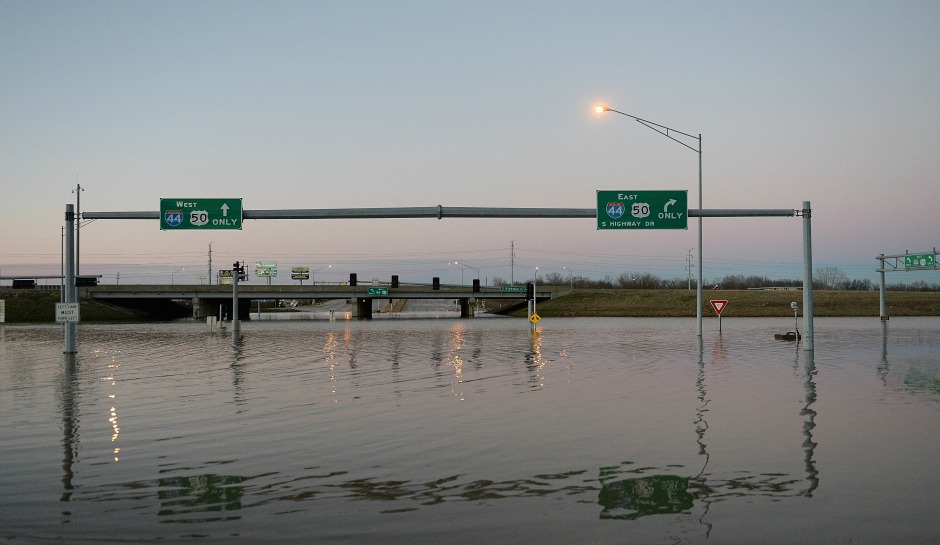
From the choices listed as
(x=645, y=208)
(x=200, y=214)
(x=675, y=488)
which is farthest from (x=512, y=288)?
(x=675, y=488)

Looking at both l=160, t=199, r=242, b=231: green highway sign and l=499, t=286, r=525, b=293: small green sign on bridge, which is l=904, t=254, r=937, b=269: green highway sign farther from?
l=160, t=199, r=242, b=231: green highway sign


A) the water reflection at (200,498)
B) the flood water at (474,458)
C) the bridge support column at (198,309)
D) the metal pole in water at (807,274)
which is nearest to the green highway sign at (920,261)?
the metal pole in water at (807,274)

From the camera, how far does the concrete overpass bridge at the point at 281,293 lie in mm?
101875

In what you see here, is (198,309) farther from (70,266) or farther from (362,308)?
(70,266)

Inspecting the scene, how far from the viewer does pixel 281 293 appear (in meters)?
106

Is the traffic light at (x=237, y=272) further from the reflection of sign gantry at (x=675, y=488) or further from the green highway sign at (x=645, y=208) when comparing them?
the reflection of sign gantry at (x=675, y=488)

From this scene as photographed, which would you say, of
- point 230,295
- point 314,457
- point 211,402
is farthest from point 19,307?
point 314,457

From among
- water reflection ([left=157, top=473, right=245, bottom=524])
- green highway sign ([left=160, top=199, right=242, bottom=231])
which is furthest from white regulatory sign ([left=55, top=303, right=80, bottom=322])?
water reflection ([left=157, top=473, right=245, bottom=524])

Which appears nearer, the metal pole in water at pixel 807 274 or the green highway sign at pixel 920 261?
the metal pole in water at pixel 807 274

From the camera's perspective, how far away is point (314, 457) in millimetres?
10367

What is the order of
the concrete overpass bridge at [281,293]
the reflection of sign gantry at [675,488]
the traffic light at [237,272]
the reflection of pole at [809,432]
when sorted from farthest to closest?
the concrete overpass bridge at [281,293] → the traffic light at [237,272] → the reflection of pole at [809,432] → the reflection of sign gantry at [675,488]

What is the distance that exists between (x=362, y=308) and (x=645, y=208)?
82.9 m

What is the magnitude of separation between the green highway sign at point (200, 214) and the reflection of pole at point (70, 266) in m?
4.52

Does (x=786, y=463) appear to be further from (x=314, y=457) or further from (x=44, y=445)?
(x=44, y=445)
